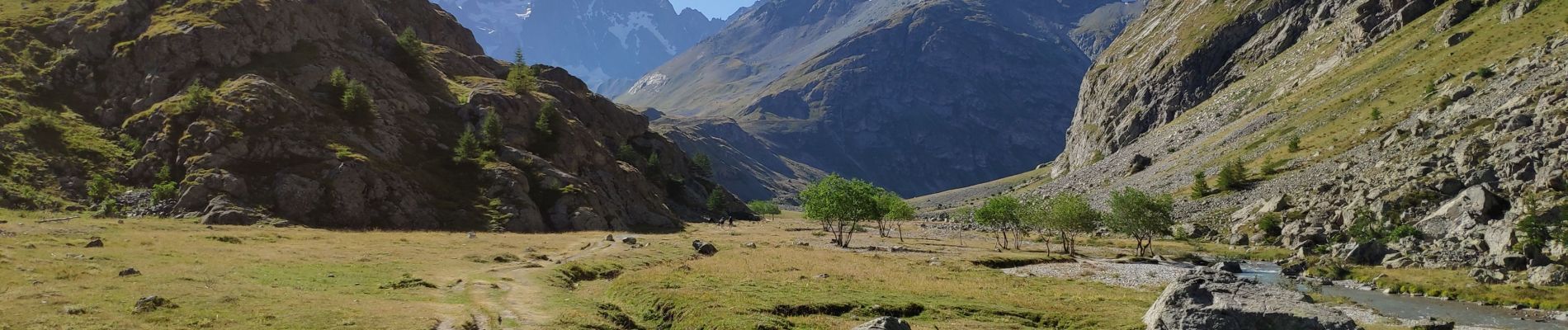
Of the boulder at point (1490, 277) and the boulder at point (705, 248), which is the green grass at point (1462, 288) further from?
the boulder at point (705, 248)

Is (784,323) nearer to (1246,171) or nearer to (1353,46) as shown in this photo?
(1246,171)

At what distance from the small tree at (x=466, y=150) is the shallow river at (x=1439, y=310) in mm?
93301

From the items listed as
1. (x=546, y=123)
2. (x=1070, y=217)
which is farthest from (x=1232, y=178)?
(x=546, y=123)

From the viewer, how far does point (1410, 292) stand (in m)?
53.7

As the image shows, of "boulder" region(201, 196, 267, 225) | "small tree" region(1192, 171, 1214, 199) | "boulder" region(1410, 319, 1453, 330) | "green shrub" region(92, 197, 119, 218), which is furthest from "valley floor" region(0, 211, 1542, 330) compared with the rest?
"small tree" region(1192, 171, 1214, 199)

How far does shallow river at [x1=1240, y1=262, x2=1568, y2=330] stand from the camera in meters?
42.2

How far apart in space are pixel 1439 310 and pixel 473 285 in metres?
56.0

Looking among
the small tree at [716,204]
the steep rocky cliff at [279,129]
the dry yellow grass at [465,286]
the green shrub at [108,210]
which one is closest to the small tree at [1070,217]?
the dry yellow grass at [465,286]

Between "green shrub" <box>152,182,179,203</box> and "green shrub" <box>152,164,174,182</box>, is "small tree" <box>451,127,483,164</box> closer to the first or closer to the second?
"green shrub" <box>152,164,174,182</box>

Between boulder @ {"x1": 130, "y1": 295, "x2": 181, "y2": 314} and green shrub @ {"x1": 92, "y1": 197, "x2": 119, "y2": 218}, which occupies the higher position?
green shrub @ {"x1": 92, "y1": 197, "x2": 119, "y2": 218}

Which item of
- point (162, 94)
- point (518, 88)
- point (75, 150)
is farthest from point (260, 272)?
point (518, 88)

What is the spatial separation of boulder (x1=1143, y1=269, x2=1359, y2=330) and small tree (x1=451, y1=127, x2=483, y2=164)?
94.3 m

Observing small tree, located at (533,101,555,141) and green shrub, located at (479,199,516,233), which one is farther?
small tree, located at (533,101,555,141)

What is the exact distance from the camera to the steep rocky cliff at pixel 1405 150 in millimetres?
66000
